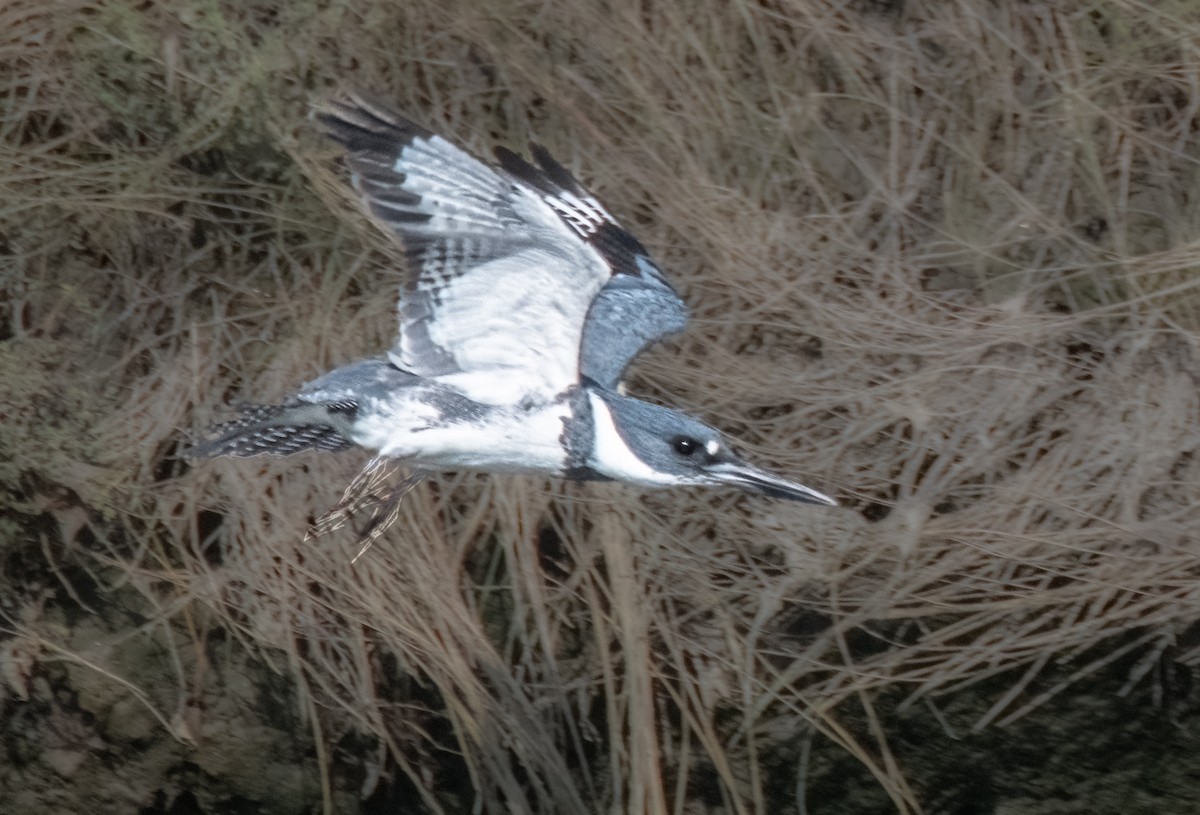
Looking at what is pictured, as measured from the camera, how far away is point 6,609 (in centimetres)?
366

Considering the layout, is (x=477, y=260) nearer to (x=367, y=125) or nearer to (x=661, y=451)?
(x=367, y=125)

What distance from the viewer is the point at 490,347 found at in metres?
2.41

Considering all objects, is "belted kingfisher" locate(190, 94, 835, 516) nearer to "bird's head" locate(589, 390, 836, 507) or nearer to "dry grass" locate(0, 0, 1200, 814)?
"bird's head" locate(589, 390, 836, 507)

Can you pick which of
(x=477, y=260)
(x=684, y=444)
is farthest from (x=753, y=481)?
(x=477, y=260)

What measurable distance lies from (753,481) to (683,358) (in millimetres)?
925

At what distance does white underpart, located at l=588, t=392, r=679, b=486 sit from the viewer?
2408 mm

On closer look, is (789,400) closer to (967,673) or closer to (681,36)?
(967,673)

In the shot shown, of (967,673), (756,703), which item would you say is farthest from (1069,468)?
(756,703)

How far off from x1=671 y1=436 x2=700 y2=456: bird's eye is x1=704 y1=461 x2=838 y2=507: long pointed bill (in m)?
0.05

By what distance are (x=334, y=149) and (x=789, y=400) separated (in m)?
1.21

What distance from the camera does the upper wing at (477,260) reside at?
7.64 feet

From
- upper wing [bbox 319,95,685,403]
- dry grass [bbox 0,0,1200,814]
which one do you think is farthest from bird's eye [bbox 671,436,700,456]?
dry grass [bbox 0,0,1200,814]

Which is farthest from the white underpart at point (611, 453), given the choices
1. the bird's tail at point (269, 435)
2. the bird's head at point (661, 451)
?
the bird's tail at point (269, 435)

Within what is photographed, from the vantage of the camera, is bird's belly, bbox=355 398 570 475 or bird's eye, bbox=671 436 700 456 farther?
bird's eye, bbox=671 436 700 456
